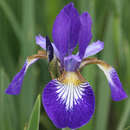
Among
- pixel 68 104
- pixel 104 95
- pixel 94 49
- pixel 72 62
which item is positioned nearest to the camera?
pixel 68 104

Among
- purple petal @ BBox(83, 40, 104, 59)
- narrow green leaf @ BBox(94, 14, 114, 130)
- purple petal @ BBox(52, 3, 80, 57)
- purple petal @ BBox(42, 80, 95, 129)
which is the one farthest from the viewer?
narrow green leaf @ BBox(94, 14, 114, 130)

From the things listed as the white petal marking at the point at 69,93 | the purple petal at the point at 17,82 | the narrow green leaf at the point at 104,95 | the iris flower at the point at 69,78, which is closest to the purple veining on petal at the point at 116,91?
the iris flower at the point at 69,78

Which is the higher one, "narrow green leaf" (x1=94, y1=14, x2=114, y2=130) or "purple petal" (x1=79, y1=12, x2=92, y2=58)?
"purple petal" (x1=79, y1=12, x2=92, y2=58)

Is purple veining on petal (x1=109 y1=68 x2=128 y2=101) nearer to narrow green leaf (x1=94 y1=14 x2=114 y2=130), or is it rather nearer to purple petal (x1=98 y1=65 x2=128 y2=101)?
purple petal (x1=98 y1=65 x2=128 y2=101)

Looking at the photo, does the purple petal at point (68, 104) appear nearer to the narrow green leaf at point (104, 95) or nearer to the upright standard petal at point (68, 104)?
the upright standard petal at point (68, 104)

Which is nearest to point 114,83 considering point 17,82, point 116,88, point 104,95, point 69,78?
point 116,88

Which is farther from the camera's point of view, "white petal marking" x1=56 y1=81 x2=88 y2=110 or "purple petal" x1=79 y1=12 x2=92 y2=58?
"purple petal" x1=79 y1=12 x2=92 y2=58

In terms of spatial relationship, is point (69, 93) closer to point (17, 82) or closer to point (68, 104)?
point (68, 104)

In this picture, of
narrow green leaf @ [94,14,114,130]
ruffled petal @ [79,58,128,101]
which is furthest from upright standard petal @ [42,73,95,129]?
narrow green leaf @ [94,14,114,130]

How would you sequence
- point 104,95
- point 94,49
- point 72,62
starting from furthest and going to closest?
point 104,95 < point 94,49 < point 72,62
